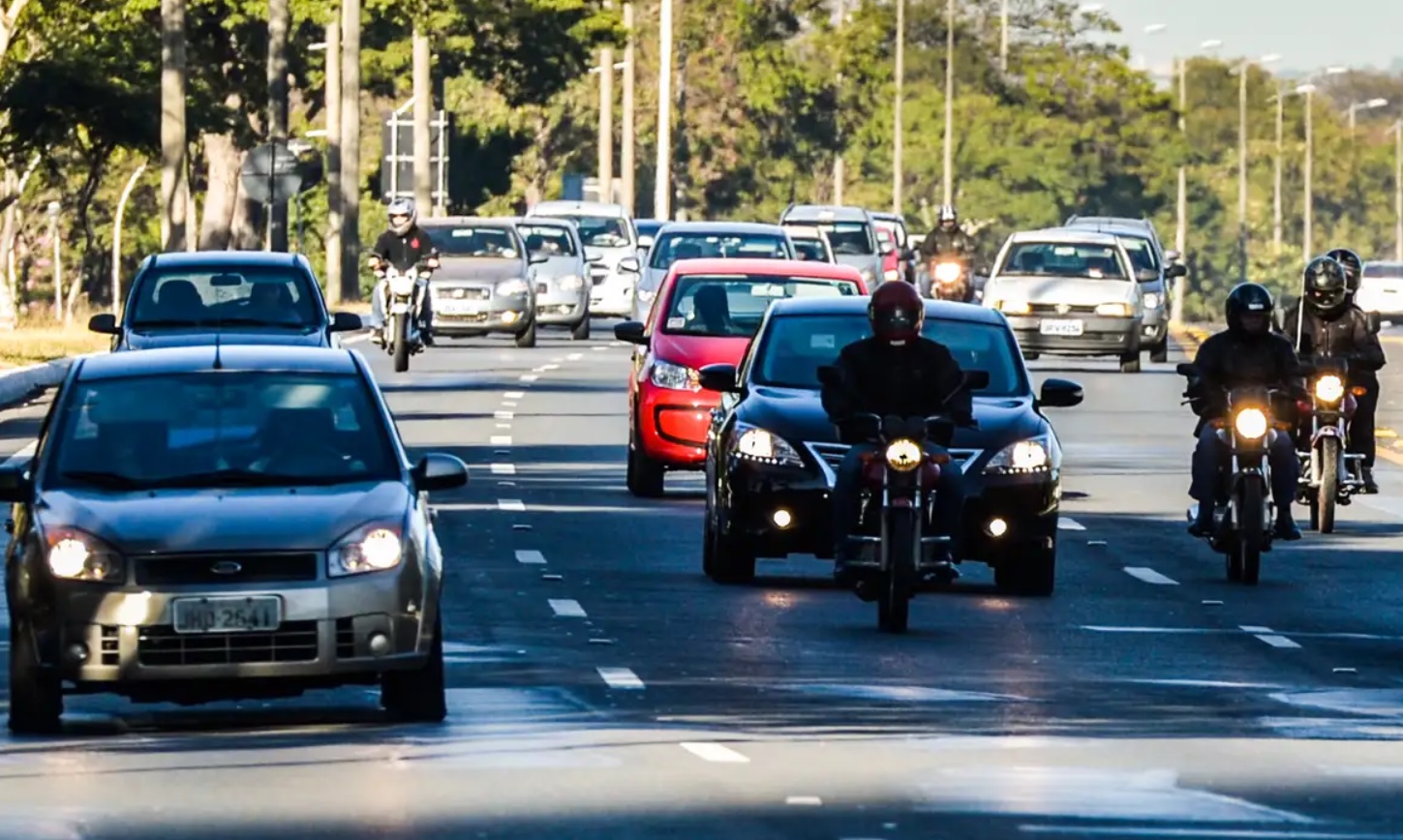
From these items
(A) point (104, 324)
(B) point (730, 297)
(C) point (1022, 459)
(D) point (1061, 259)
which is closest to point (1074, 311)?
(D) point (1061, 259)

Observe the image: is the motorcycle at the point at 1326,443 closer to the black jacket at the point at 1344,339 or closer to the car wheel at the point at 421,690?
the black jacket at the point at 1344,339

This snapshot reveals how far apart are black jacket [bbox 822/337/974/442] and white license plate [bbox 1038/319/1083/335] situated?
27.4 m

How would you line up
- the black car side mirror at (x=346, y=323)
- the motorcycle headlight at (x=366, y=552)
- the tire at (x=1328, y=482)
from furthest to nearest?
the black car side mirror at (x=346, y=323) < the tire at (x=1328, y=482) < the motorcycle headlight at (x=366, y=552)

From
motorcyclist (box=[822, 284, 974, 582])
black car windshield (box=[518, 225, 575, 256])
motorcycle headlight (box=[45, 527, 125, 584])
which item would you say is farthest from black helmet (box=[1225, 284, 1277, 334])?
black car windshield (box=[518, 225, 575, 256])

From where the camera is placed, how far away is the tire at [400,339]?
40.7m

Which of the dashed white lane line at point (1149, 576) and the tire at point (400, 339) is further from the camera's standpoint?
the tire at point (400, 339)

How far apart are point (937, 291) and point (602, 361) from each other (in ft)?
27.8

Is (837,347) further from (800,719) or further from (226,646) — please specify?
(226,646)

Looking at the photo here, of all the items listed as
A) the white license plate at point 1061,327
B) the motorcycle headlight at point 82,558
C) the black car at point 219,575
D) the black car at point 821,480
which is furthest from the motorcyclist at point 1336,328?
the white license plate at point 1061,327

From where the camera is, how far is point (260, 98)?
264 ft

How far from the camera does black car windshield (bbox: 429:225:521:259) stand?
1873 inches

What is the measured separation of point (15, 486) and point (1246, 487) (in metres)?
7.98

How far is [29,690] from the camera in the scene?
12.8m

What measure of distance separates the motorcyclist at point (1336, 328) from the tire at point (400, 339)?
58.7ft
